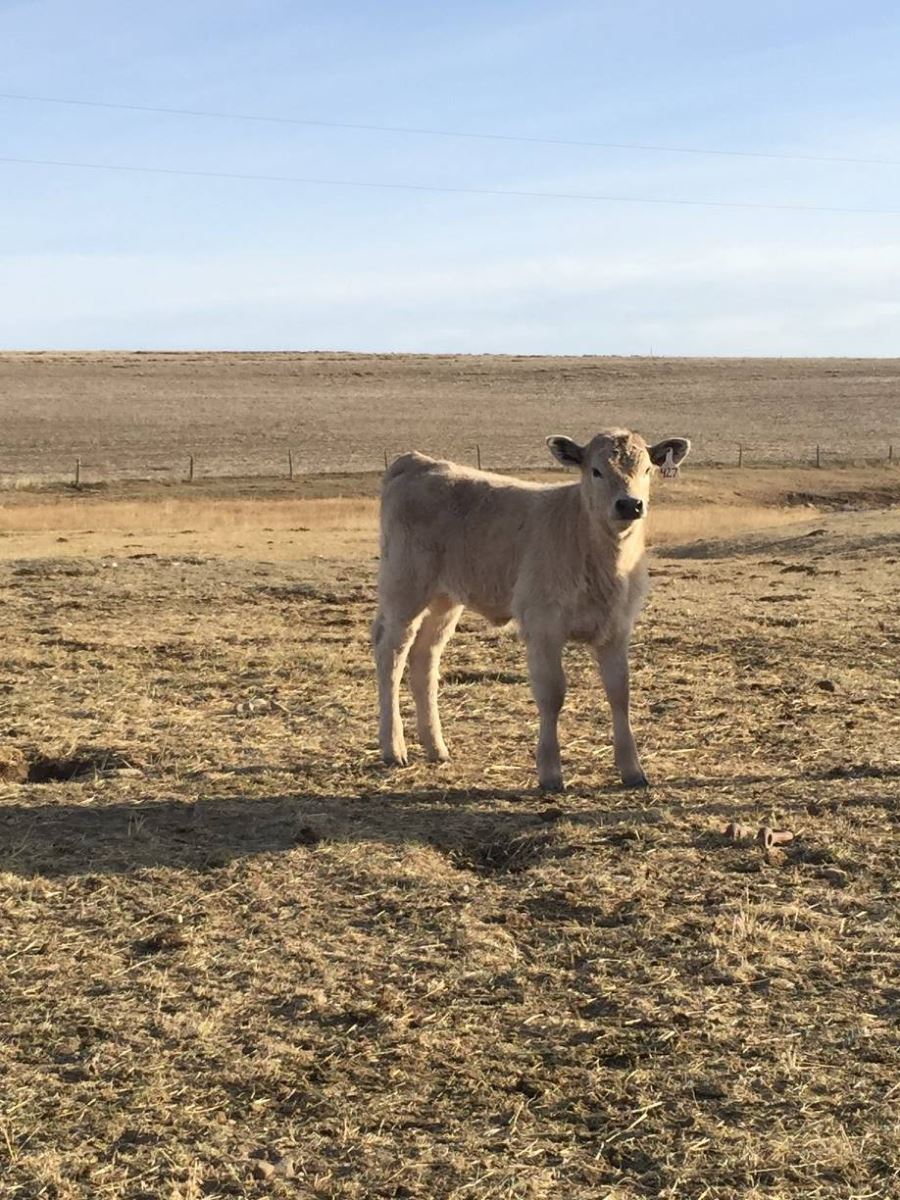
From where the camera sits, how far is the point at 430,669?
9703 mm

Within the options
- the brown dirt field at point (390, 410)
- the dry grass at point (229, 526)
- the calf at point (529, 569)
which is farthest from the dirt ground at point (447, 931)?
the brown dirt field at point (390, 410)

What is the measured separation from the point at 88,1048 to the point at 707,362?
122079mm

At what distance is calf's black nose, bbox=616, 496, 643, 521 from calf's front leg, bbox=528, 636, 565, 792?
909mm

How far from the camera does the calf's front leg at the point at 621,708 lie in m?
8.66

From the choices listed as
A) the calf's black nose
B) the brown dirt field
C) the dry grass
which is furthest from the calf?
the brown dirt field

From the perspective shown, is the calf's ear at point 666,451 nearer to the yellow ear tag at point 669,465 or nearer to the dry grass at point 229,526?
the yellow ear tag at point 669,465

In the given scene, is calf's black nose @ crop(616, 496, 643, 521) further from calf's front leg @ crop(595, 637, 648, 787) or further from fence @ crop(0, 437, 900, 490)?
fence @ crop(0, 437, 900, 490)

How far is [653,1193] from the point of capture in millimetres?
4234

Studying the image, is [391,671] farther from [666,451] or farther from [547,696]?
[666,451]

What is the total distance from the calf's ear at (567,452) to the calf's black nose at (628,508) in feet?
2.15

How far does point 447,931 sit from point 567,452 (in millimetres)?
3758

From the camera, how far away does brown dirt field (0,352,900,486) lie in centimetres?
5497

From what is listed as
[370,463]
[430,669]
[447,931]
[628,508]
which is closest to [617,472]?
[628,508]

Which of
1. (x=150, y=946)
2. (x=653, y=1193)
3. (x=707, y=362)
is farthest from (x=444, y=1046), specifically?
(x=707, y=362)
